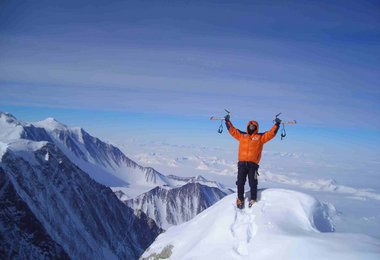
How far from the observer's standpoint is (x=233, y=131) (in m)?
22.1

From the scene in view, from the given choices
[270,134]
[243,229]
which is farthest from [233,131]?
[243,229]

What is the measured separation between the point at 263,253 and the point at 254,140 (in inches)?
296

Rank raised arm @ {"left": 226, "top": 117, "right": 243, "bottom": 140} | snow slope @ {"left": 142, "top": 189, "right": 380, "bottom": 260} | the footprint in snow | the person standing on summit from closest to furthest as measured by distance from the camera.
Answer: snow slope @ {"left": 142, "top": 189, "right": 380, "bottom": 260}, the footprint in snow, the person standing on summit, raised arm @ {"left": 226, "top": 117, "right": 243, "bottom": 140}

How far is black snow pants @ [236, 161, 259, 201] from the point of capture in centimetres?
2082

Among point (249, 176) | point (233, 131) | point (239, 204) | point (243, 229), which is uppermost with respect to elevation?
point (233, 131)

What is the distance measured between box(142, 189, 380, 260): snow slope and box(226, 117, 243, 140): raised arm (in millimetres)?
3754

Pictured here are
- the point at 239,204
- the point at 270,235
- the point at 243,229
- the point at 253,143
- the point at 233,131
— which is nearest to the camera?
the point at 270,235

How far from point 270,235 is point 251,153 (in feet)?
19.3

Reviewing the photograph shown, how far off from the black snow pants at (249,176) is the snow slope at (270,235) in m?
0.79

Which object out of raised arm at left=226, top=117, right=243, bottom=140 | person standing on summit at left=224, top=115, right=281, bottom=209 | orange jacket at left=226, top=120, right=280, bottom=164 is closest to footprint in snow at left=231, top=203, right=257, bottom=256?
person standing on summit at left=224, top=115, right=281, bottom=209

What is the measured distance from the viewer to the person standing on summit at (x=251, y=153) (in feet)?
68.2

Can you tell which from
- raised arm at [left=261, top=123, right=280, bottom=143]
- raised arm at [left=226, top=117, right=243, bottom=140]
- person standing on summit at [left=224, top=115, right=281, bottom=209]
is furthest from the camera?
raised arm at [left=226, top=117, right=243, bottom=140]

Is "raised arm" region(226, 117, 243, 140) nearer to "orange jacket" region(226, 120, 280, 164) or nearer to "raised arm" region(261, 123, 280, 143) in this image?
"orange jacket" region(226, 120, 280, 164)

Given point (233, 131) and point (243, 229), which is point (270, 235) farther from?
point (233, 131)
